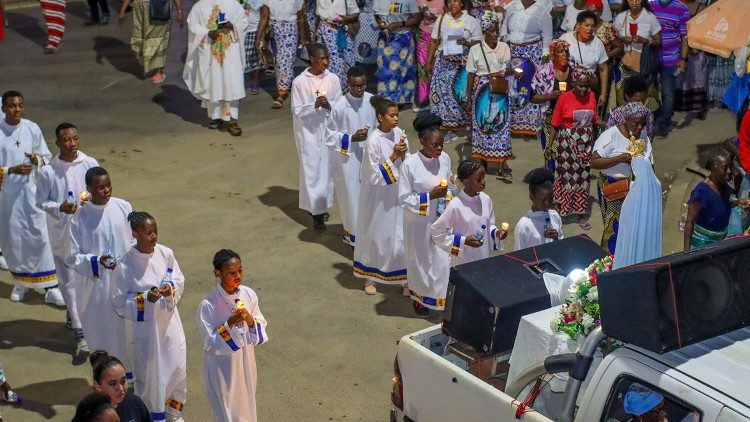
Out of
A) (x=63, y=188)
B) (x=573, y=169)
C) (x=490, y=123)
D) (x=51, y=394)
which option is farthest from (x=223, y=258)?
(x=490, y=123)

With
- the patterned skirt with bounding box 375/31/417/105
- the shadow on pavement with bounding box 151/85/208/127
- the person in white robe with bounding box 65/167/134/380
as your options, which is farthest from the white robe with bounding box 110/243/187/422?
the patterned skirt with bounding box 375/31/417/105

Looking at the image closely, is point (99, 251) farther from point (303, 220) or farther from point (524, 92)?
point (524, 92)

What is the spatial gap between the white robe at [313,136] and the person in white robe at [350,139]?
0.48m

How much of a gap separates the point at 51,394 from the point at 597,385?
4887 millimetres

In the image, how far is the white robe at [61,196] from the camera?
30.8 ft

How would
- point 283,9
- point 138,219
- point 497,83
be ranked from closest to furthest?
point 138,219
point 497,83
point 283,9

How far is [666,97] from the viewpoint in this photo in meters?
14.1

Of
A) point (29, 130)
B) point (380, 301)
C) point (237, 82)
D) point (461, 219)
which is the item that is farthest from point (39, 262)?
point (237, 82)

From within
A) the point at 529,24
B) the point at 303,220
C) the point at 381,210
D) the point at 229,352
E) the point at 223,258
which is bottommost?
the point at 303,220

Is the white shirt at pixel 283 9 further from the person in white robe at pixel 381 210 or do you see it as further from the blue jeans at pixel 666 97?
the person in white robe at pixel 381 210

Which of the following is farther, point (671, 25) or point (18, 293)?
point (671, 25)

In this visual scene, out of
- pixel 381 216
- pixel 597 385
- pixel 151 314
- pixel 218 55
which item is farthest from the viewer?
pixel 218 55

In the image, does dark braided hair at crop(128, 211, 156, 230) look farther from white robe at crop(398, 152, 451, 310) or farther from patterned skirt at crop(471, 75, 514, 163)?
patterned skirt at crop(471, 75, 514, 163)

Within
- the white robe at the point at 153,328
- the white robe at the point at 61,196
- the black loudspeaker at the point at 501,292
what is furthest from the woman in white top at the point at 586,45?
the white robe at the point at 153,328
